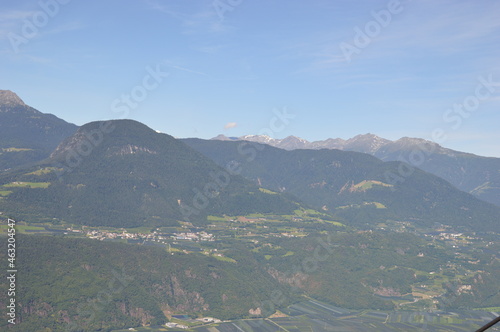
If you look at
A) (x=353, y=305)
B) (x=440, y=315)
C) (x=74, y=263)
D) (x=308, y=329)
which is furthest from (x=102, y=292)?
(x=440, y=315)

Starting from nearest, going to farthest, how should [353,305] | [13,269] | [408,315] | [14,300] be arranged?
[14,300]
[13,269]
[408,315]
[353,305]

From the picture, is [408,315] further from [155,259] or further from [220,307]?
[155,259]

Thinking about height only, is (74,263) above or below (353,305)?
above

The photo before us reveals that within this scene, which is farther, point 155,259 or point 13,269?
point 155,259

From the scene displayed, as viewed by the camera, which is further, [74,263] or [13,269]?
[74,263]

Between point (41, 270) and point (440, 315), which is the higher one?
point (41, 270)

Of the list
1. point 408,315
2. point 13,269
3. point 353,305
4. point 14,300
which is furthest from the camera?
point 353,305

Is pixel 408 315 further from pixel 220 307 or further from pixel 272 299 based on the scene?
pixel 220 307

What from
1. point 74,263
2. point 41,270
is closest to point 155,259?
point 74,263

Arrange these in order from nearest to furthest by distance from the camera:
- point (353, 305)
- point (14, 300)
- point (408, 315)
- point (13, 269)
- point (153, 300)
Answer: point (14, 300), point (13, 269), point (153, 300), point (408, 315), point (353, 305)
